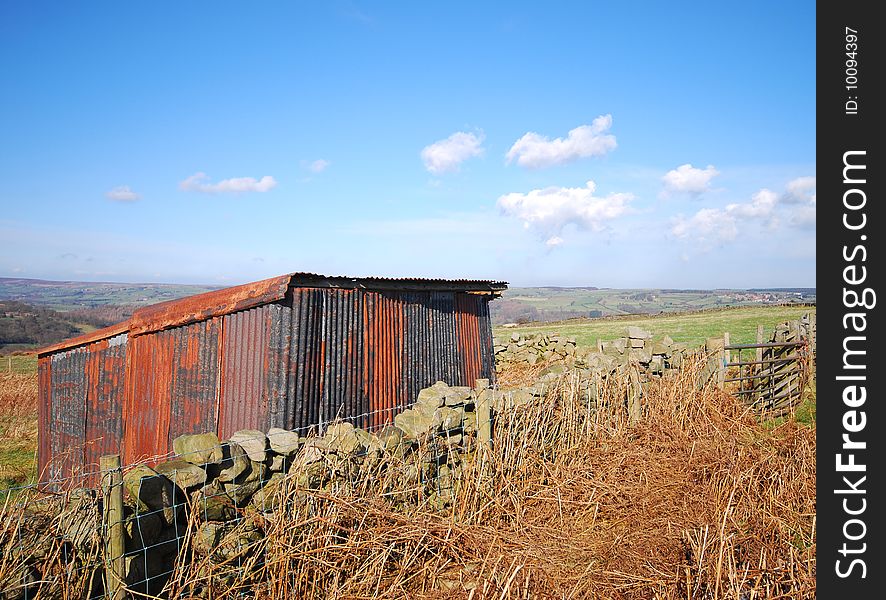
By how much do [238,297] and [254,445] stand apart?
3.42m

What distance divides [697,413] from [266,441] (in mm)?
7004

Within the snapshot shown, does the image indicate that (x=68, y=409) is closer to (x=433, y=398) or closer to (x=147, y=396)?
(x=147, y=396)

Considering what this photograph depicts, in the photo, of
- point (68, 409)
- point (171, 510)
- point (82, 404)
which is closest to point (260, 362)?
point (171, 510)

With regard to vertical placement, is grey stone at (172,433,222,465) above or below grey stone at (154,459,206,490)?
above

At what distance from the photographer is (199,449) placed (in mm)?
4770

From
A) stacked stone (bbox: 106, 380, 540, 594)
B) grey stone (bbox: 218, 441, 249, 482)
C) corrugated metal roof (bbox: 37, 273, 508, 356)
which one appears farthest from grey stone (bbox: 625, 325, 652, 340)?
grey stone (bbox: 218, 441, 249, 482)

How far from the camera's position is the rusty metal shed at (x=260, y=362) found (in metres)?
7.69

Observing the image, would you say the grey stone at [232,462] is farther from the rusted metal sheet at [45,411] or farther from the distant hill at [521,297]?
the distant hill at [521,297]

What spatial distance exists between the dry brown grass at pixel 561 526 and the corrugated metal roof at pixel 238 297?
320 centimetres

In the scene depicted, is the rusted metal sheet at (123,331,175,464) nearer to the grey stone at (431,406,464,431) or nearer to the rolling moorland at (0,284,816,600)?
the grey stone at (431,406,464,431)

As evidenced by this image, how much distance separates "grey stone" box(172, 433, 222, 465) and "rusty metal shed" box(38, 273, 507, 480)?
2.60 m

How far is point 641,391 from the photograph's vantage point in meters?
9.27

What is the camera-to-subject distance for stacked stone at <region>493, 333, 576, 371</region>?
18156mm

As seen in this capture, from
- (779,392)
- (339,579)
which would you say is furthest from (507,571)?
(779,392)
